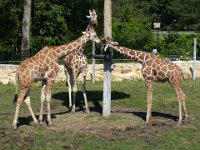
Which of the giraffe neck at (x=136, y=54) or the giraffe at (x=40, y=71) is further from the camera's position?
the giraffe neck at (x=136, y=54)

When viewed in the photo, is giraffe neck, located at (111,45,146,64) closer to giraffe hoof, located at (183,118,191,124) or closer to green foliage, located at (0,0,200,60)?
giraffe hoof, located at (183,118,191,124)

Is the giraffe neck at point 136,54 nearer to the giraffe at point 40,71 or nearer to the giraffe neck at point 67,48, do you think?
the giraffe neck at point 67,48

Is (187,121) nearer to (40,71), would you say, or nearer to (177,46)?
(40,71)

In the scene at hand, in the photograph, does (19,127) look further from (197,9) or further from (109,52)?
(197,9)

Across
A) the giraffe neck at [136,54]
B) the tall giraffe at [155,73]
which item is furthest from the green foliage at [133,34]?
the tall giraffe at [155,73]

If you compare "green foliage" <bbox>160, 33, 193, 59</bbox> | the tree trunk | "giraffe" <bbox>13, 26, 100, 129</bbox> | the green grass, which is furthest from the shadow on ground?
the tree trunk

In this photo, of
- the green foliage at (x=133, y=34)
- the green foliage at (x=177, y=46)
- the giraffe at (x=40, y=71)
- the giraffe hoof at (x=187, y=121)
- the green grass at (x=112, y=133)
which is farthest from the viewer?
the green foliage at (x=133, y=34)

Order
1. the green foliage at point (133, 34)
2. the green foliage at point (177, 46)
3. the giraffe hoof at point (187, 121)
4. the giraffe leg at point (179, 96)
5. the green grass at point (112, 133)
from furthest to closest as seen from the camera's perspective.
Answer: the green foliage at point (133, 34) → the green foliage at point (177, 46) → the giraffe hoof at point (187, 121) → the giraffe leg at point (179, 96) → the green grass at point (112, 133)

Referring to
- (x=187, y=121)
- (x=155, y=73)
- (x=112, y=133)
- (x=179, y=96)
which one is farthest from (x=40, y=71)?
(x=187, y=121)

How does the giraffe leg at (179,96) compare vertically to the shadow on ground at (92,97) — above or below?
above

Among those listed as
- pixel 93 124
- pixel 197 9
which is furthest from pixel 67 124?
pixel 197 9

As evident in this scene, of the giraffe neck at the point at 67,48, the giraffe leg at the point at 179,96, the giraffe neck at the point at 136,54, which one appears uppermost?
the giraffe neck at the point at 67,48

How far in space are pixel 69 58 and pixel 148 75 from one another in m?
2.96

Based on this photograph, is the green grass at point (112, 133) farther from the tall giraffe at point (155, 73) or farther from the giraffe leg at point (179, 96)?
the tall giraffe at point (155, 73)
